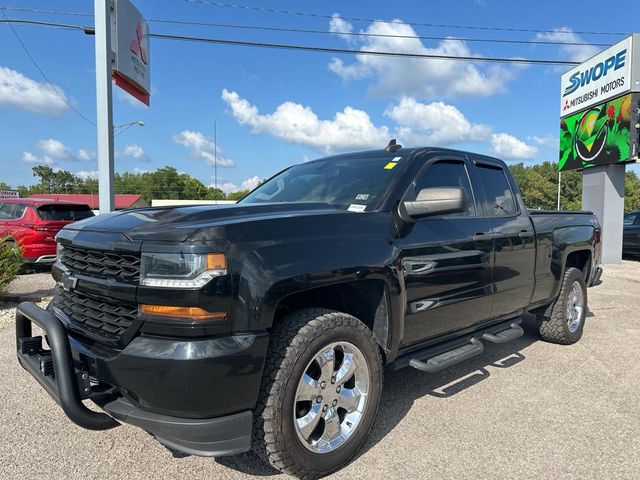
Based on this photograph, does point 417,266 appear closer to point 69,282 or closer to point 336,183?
point 336,183

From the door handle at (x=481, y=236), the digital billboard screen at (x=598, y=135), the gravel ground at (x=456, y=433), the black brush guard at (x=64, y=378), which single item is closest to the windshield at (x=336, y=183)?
the door handle at (x=481, y=236)

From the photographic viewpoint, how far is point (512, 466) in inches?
113

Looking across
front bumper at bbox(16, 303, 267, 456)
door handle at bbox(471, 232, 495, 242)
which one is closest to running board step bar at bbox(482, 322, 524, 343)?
door handle at bbox(471, 232, 495, 242)

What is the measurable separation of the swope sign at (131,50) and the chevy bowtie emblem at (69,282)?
6511 mm

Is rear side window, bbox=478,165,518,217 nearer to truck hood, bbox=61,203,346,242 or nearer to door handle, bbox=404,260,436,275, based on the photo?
door handle, bbox=404,260,436,275

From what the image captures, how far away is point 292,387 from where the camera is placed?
97.7 inches

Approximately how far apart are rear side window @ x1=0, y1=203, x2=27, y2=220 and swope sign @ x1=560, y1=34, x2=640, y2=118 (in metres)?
15.4

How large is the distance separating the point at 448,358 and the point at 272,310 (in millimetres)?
1648

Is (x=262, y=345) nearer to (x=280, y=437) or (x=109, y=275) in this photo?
(x=280, y=437)

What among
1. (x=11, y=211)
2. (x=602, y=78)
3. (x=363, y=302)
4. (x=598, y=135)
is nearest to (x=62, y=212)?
(x=11, y=211)

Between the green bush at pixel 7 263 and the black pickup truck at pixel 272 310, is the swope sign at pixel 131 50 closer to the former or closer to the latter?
the green bush at pixel 7 263

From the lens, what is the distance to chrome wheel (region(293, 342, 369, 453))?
104 inches

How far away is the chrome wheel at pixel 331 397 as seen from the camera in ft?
8.68

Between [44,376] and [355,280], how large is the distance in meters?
1.75
